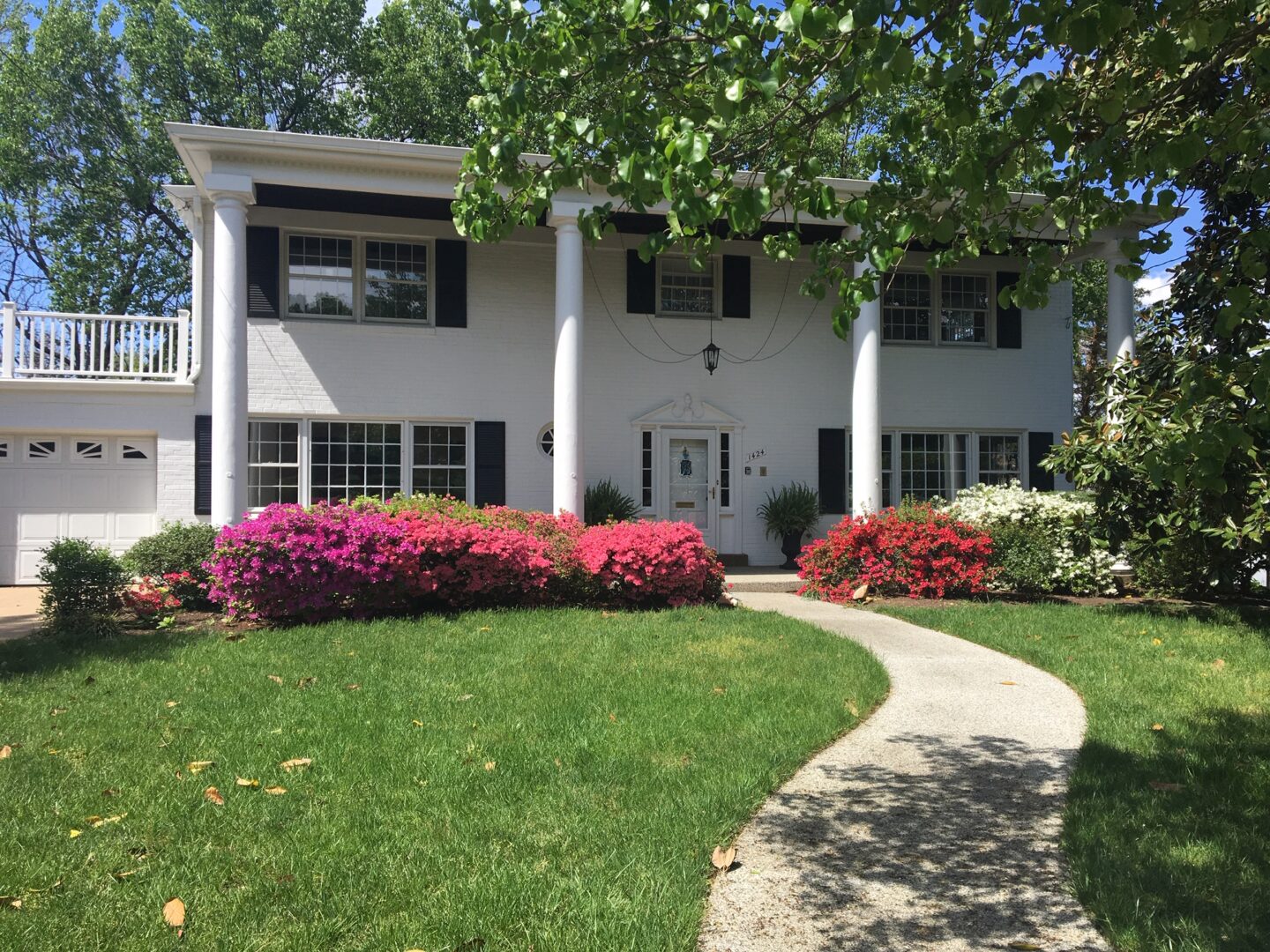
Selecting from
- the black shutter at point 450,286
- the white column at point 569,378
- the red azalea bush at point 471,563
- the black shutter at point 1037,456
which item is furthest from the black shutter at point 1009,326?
the red azalea bush at point 471,563

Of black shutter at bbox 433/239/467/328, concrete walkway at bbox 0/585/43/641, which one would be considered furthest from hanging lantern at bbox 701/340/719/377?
concrete walkway at bbox 0/585/43/641

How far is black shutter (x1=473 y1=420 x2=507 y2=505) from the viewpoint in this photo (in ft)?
47.4

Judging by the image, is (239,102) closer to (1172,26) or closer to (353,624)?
(353,624)

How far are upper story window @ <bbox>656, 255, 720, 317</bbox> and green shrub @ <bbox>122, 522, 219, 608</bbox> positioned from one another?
7.93m

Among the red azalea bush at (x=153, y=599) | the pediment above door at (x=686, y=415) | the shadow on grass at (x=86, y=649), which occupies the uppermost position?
the pediment above door at (x=686, y=415)

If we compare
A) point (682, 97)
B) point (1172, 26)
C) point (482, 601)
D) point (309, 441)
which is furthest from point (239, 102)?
point (1172, 26)

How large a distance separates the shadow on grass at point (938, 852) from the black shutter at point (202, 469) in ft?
36.5

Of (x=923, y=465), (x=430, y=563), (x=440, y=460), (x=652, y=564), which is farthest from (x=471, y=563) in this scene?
(x=923, y=465)

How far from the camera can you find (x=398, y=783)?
4.50 m

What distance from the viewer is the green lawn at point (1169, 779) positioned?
130 inches

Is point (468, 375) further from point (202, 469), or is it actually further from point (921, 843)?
point (921, 843)

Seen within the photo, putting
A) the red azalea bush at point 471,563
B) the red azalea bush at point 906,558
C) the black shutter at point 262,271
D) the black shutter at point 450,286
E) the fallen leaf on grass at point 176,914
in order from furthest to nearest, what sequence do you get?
the black shutter at point 450,286, the black shutter at point 262,271, the red azalea bush at point 906,558, the red azalea bush at point 471,563, the fallen leaf on grass at point 176,914

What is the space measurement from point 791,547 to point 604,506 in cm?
330

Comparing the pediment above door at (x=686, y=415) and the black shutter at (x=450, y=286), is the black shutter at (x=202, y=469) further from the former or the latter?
the pediment above door at (x=686, y=415)
